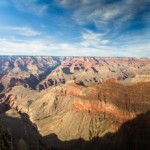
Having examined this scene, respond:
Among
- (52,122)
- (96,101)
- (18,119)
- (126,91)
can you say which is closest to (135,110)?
(126,91)

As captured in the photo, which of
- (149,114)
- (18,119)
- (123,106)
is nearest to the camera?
(149,114)

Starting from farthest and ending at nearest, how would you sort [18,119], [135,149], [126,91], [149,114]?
[18,119] → [126,91] → [149,114] → [135,149]

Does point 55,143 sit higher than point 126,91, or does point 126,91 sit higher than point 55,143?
point 126,91

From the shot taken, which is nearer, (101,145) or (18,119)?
(101,145)

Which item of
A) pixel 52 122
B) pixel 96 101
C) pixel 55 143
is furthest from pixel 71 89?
pixel 55 143

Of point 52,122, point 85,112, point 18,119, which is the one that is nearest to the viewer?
point 85,112

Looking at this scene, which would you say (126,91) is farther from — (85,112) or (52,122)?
(52,122)

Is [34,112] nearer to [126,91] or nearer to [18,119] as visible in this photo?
[18,119]

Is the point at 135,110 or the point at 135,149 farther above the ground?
the point at 135,110

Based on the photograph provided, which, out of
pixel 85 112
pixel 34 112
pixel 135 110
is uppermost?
pixel 135 110
